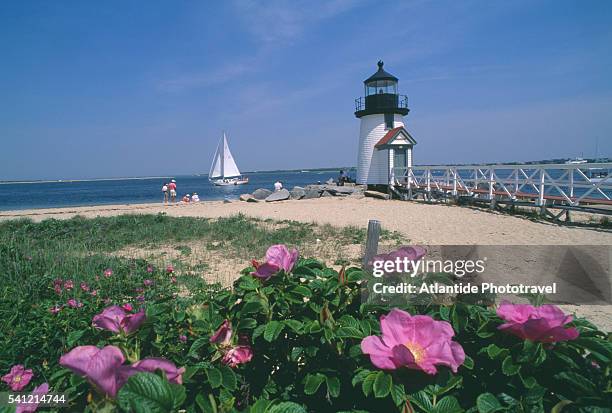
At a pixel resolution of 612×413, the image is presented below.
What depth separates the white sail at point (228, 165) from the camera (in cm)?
5516

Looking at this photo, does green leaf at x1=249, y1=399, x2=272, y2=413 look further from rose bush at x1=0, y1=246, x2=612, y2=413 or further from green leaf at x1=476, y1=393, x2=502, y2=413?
green leaf at x1=476, y1=393, x2=502, y2=413

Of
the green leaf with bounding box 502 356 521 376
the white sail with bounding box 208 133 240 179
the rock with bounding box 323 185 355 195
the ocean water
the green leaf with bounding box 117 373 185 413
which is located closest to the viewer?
the green leaf with bounding box 117 373 185 413

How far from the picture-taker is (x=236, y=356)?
116 cm

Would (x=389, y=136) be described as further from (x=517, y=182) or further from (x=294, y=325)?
(x=294, y=325)

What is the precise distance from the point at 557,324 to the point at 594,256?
165 cm

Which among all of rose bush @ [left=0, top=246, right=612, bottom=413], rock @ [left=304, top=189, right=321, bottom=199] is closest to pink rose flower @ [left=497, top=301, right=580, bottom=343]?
rose bush @ [left=0, top=246, right=612, bottom=413]

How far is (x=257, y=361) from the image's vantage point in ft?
4.44

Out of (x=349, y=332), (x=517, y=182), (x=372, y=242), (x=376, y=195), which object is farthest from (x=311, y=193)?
(x=349, y=332)

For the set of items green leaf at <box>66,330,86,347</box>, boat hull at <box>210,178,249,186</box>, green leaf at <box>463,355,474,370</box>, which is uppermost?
boat hull at <box>210,178,249,186</box>

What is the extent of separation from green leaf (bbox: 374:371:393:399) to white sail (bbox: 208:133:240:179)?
2200 inches

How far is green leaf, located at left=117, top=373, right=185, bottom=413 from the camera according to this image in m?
0.75

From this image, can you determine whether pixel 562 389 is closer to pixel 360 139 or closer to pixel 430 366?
pixel 430 366

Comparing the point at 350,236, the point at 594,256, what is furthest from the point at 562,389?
the point at 350,236

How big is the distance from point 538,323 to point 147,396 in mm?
1002
